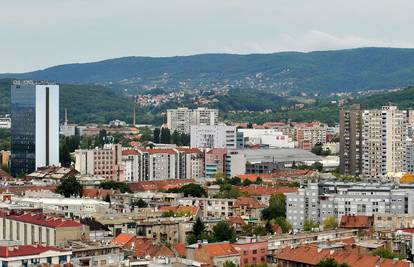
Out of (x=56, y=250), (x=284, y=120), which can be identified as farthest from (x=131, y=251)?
(x=284, y=120)

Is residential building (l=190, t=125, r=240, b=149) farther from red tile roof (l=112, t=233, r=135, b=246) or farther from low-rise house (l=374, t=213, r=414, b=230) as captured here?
red tile roof (l=112, t=233, r=135, b=246)

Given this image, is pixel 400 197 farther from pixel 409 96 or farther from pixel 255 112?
pixel 255 112

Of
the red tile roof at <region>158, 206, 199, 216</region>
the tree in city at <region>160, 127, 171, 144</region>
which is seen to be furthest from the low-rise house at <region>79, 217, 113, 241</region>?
the tree in city at <region>160, 127, 171, 144</region>

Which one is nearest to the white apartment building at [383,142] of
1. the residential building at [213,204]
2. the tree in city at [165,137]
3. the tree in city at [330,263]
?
the residential building at [213,204]

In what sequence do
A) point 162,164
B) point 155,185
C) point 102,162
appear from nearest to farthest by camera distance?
point 155,185 < point 102,162 < point 162,164

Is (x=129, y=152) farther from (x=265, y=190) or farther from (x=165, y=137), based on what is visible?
(x=165, y=137)

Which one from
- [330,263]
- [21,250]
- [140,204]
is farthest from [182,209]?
[330,263]
